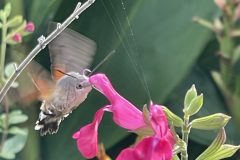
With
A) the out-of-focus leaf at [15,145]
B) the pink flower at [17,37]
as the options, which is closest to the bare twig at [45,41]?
the pink flower at [17,37]

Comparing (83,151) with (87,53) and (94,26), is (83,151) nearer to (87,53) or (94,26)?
(87,53)

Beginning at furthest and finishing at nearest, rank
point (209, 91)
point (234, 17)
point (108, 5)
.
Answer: point (209, 91)
point (108, 5)
point (234, 17)

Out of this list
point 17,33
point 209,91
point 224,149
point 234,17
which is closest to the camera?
point 224,149

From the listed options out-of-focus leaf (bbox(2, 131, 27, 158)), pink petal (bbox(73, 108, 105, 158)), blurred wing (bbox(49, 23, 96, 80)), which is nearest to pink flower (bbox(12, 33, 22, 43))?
out-of-focus leaf (bbox(2, 131, 27, 158))

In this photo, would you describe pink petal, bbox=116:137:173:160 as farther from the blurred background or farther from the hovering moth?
the blurred background

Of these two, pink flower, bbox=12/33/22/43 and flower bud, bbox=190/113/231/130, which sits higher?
pink flower, bbox=12/33/22/43

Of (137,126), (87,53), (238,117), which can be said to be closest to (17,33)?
(87,53)

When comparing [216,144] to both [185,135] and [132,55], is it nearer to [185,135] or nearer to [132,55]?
[185,135]
